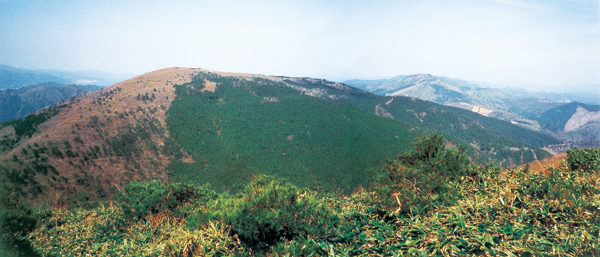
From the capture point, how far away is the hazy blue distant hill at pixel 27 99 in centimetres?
13888

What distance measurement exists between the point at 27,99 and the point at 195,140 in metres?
173

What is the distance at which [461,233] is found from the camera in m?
3.57

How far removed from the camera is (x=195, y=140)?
65.9 m

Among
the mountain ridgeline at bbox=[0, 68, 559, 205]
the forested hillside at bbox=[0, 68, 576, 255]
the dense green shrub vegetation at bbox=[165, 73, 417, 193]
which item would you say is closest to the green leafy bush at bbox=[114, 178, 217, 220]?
the forested hillside at bbox=[0, 68, 576, 255]

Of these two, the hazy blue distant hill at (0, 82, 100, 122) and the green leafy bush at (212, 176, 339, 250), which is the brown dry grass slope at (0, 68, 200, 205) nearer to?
the green leafy bush at (212, 176, 339, 250)

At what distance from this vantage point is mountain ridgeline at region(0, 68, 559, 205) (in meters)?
36.6

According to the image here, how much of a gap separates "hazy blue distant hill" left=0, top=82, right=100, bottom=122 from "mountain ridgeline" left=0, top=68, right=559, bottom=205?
116m

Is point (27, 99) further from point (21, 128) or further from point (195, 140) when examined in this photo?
point (21, 128)

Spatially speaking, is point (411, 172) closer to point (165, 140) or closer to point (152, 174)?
point (152, 174)

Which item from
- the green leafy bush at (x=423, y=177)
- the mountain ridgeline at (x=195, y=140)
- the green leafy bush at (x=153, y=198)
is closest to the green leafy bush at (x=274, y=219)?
the green leafy bush at (x=423, y=177)

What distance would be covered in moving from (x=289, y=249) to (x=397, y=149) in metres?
75.5

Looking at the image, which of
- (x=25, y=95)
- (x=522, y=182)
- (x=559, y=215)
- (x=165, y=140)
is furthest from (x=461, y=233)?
(x=25, y=95)

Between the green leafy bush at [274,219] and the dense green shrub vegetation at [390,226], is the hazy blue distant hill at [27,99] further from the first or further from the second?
the green leafy bush at [274,219]

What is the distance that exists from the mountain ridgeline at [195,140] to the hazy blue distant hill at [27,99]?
116m
